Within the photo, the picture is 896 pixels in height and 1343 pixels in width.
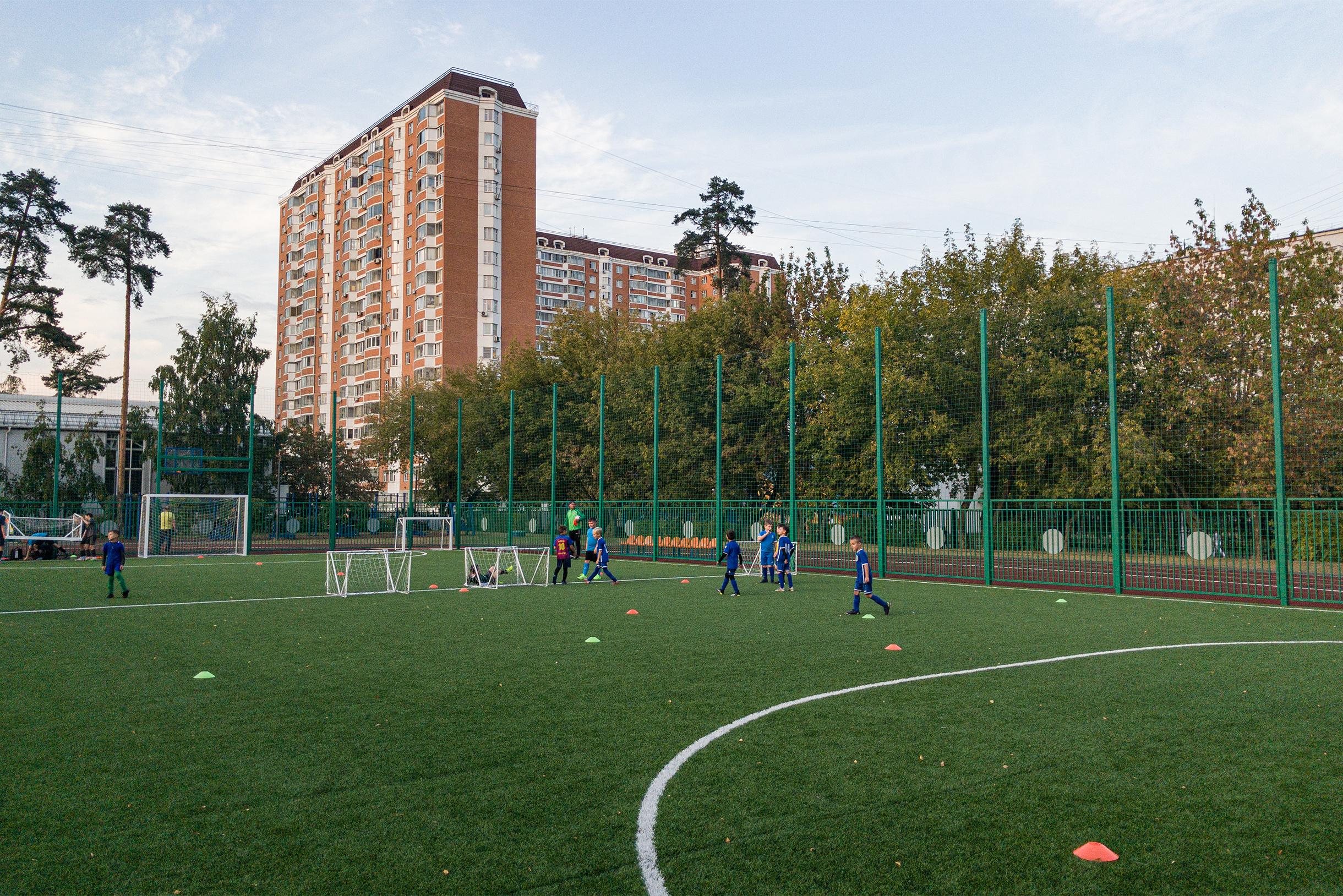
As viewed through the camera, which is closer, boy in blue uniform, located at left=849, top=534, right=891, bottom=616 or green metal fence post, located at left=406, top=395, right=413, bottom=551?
boy in blue uniform, located at left=849, top=534, right=891, bottom=616

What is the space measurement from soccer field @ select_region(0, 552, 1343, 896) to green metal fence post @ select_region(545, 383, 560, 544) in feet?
54.7

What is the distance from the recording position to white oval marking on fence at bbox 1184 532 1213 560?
15195 mm

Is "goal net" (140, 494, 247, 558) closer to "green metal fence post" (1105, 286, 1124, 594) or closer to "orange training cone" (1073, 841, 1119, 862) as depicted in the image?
"green metal fence post" (1105, 286, 1124, 594)

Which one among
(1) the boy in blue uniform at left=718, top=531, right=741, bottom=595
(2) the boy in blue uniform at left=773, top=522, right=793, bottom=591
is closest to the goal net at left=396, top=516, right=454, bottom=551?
(2) the boy in blue uniform at left=773, top=522, right=793, bottom=591

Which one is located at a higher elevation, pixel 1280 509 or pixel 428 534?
pixel 1280 509

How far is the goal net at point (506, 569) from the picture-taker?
679 inches

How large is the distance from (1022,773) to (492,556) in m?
20.4

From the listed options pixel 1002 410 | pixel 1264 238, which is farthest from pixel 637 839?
pixel 1264 238

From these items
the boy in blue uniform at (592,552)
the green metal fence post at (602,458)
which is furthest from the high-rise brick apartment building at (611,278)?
the boy in blue uniform at (592,552)

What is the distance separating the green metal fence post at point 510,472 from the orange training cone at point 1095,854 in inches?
1035

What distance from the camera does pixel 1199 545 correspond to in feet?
50.0

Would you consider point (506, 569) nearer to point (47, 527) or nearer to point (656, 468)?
point (656, 468)

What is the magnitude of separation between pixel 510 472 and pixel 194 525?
9.79m

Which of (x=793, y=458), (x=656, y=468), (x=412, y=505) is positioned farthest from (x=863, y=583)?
(x=412, y=505)
